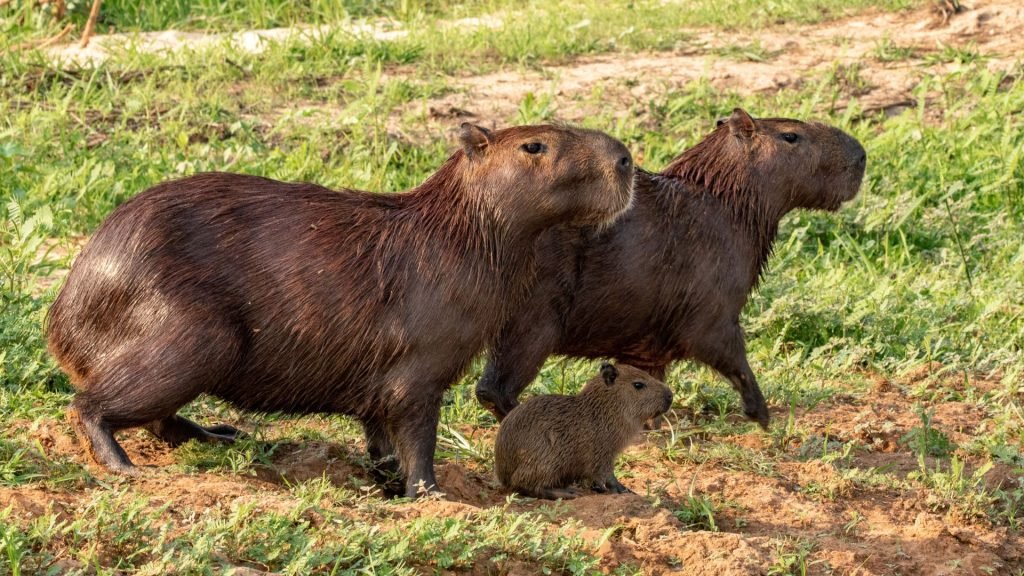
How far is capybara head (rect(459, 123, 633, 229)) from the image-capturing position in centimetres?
499

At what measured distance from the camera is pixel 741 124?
20.6ft

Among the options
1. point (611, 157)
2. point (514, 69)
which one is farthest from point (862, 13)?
point (611, 157)

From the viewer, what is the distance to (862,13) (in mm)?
11203

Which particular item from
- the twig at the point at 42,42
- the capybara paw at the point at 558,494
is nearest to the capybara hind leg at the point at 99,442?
the capybara paw at the point at 558,494

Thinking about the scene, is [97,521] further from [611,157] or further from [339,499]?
[611,157]

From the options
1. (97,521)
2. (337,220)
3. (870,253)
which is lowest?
(870,253)

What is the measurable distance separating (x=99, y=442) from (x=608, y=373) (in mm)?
1768

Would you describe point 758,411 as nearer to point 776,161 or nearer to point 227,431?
point 776,161

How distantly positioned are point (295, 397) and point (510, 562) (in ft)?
3.67

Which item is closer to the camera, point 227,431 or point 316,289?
point 316,289

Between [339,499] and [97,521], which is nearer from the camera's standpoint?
[97,521]

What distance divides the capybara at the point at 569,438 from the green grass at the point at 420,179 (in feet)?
1.11

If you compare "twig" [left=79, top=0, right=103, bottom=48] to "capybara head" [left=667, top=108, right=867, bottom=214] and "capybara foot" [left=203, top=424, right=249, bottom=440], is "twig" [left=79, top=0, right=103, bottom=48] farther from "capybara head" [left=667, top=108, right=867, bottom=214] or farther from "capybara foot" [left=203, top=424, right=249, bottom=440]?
"capybara foot" [left=203, top=424, right=249, bottom=440]

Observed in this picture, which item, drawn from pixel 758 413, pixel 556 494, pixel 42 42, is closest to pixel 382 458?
pixel 556 494
